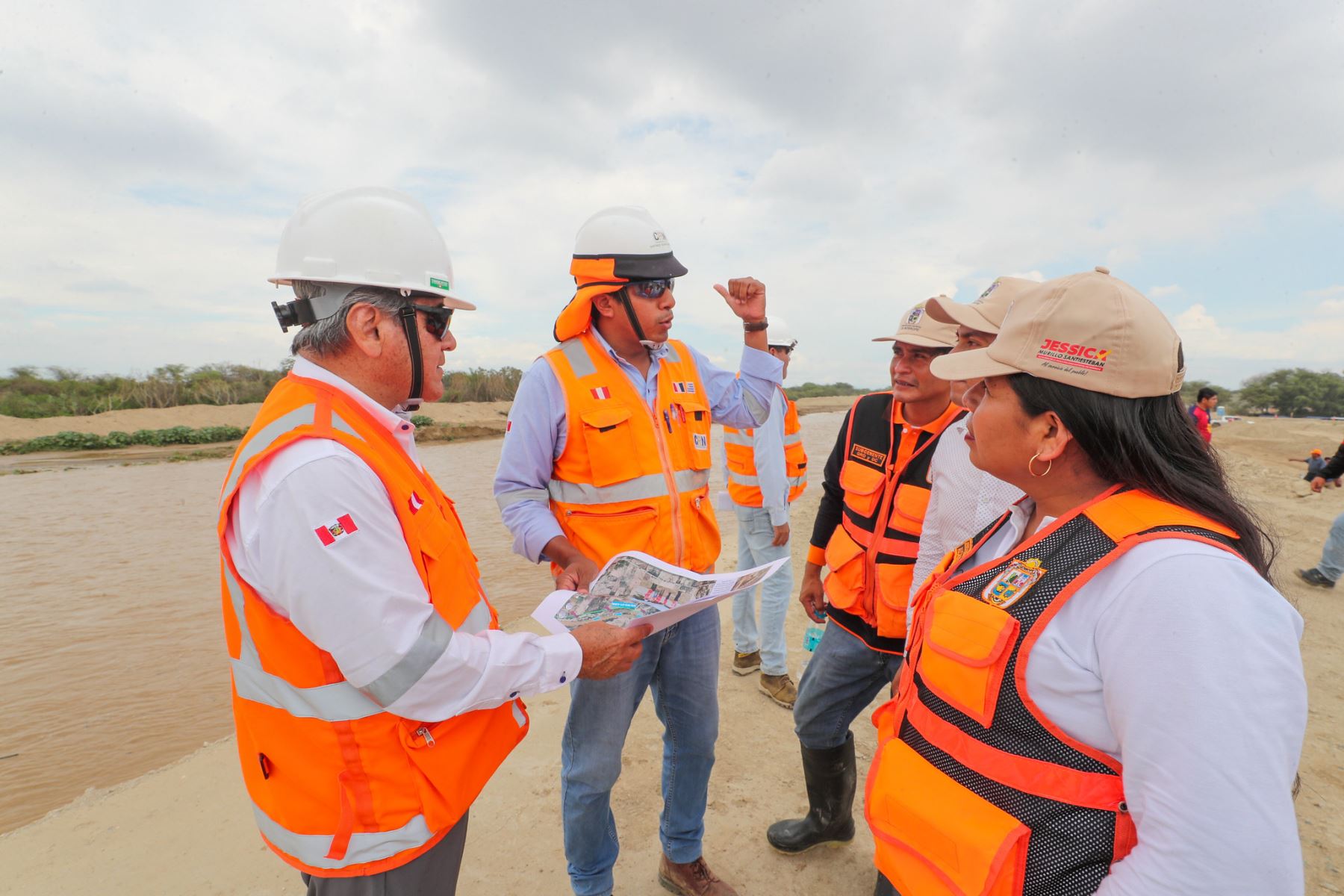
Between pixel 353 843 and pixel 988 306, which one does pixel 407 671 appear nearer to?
pixel 353 843

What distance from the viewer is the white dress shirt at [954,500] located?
2.24 meters

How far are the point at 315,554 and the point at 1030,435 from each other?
1.54 m

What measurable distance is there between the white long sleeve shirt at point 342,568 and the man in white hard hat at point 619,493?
87cm

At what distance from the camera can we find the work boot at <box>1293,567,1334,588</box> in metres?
6.46

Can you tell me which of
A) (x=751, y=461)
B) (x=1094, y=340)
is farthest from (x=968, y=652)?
(x=751, y=461)

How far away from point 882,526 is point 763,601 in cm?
199

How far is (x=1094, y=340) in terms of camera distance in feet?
3.95

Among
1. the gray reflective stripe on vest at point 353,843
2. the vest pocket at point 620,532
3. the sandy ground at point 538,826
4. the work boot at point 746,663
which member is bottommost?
the sandy ground at point 538,826

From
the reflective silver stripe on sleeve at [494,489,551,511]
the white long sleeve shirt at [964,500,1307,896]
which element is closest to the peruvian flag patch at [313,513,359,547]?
the reflective silver stripe on sleeve at [494,489,551,511]

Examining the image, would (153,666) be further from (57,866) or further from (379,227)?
(379,227)

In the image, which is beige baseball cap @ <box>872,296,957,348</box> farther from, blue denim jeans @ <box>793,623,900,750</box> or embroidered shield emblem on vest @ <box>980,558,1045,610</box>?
embroidered shield emblem on vest @ <box>980,558,1045,610</box>

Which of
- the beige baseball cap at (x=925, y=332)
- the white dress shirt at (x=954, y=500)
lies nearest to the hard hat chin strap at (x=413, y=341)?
the white dress shirt at (x=954, y=500)

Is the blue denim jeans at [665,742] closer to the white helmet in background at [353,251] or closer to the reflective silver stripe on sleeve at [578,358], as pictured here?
the reflective silver stripe on sleeve at [578,358]

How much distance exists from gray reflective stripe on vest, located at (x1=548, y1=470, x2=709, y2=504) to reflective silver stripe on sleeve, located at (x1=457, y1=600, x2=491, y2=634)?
2.49ft
